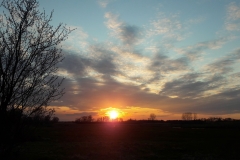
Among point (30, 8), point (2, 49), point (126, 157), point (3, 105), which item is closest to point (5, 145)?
point (3, 105)

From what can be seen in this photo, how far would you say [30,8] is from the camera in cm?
496

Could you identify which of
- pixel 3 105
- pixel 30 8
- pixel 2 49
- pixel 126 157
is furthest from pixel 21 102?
pixel 126 157

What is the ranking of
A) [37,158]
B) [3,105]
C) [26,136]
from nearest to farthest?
[3,105] → [26,136] → [37,158]

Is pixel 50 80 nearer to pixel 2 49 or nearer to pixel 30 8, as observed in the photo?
pixel 2 49

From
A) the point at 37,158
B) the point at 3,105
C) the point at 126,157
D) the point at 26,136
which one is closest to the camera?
the point at 3,105

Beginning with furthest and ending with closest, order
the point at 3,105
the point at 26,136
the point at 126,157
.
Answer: the point at 126,157 → the point at 26,136 → the point at 3,105

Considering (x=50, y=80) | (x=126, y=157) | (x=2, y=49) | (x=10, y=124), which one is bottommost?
(x=126, y=157)

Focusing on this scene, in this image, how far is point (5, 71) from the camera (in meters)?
4.59

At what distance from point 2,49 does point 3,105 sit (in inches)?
46.3

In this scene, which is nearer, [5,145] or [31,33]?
[5,145]

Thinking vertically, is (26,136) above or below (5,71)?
below

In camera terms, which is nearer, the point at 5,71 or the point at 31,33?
the point at 5,71

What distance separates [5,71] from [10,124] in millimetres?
1100

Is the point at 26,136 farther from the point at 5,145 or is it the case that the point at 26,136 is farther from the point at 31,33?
the point at 31,33
